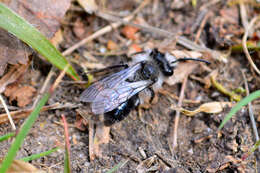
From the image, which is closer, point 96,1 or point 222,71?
point 222,71

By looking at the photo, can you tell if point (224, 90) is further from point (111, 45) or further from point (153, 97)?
point (111, 45)

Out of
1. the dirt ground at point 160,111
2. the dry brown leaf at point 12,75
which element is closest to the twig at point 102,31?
the dirt ground at point 160,111

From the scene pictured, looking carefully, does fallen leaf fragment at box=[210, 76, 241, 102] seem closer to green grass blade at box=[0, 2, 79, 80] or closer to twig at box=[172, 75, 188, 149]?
twig at box=[172, 75, 188, 149]

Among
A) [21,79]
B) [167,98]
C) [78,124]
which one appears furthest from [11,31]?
[167,98]

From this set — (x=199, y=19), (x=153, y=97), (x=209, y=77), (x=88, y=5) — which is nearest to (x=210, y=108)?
(x=209, y=77)

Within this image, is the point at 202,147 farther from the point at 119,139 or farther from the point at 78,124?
the point at 78,124

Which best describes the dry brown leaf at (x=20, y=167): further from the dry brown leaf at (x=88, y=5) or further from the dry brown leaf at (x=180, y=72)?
the dry brown leaf at (x=88, y=5)

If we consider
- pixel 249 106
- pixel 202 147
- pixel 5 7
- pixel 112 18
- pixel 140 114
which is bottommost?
pixel 202 147
